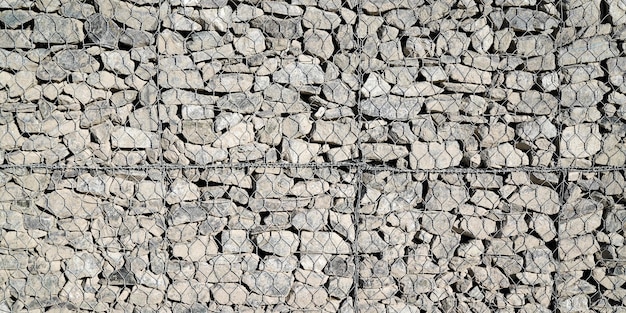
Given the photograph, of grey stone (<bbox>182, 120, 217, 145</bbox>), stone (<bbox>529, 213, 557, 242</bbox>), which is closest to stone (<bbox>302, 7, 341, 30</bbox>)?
grey stone (<bbox>182, 120, 217, 145</bbox>)

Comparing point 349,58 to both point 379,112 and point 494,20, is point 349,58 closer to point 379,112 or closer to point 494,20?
point 379,112

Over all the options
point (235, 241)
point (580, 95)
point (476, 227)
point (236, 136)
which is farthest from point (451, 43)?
point (235, 241)

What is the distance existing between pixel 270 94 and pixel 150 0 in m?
0.72

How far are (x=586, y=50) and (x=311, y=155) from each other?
147 cm

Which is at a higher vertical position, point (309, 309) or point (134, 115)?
point (134, 115)

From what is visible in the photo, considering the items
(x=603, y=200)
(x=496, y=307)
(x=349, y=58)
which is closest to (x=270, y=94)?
(x=349, y=58)

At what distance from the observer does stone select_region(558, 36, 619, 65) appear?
2.71 m

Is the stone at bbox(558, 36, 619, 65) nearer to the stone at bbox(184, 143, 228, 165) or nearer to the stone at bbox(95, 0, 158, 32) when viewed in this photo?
the stone at bbox(184, 143, 228, 165)

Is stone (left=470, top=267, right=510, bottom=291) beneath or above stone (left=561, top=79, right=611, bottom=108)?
beneath

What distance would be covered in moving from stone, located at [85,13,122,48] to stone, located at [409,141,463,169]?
5.01 feet

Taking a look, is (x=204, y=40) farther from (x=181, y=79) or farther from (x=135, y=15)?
(x=135, y=15)

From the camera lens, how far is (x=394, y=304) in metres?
2.76

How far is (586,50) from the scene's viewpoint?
2711 millimetres

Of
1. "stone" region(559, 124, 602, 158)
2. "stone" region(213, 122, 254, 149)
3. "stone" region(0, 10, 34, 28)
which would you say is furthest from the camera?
"stone" region(559, 124, 602, 158)
